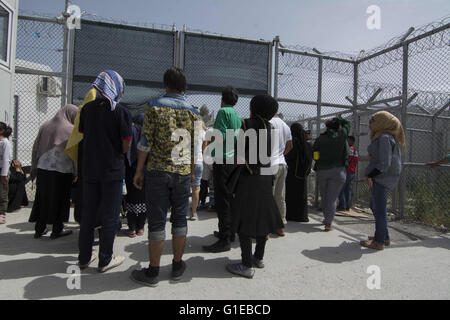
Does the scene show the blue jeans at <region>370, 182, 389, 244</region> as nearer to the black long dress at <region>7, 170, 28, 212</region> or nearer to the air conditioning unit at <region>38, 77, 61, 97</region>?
the air conditioning unit at <region>38, 77, 61, 97</region>

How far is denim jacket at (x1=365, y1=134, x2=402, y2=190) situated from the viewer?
3.53 metres

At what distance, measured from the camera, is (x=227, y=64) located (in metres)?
6.17

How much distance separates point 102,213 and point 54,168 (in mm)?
1337

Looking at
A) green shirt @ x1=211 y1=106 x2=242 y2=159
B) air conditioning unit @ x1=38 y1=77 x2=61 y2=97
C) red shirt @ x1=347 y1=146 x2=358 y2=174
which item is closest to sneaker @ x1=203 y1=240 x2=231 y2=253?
green shirt @ x1=211 y1=106 x2=242 y2=159

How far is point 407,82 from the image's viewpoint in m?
5.02

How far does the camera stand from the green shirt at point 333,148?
14.8 feet

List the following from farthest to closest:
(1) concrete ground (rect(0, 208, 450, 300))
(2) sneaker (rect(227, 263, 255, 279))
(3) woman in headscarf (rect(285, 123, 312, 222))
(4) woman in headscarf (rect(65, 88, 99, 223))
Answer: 1. (3) woman in headscarf (rect(285, 123, 312, 222))
2. (4) woman in headscarf (rect(65, 88, 99, 223))
3. (2) sneaker (rect(227, 263, 255, 279))
4. (1) concrete ground (rect(0, 208, 450, 300))

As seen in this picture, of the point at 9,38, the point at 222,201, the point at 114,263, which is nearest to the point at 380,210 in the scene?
the point at 222,201

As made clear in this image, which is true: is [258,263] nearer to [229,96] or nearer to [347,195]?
[229,96]

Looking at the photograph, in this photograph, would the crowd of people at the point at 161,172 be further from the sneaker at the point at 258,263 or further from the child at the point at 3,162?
the child at the point at 3,162

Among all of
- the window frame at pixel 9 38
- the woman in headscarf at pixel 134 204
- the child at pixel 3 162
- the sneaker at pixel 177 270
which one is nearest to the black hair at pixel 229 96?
the woman in headscarf at pixel 134 204

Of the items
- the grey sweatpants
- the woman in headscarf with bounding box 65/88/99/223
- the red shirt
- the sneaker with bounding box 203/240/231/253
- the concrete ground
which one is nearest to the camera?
the concrete ground

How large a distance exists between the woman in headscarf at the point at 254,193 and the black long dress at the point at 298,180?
2142 mm

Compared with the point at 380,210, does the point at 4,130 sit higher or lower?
higher
